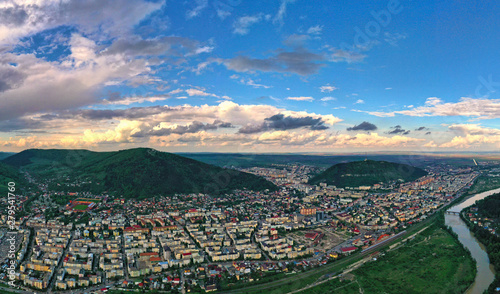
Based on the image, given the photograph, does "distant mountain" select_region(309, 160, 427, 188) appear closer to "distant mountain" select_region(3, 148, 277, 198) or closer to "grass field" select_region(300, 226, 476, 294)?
"distant mountain" select_region(3, 148, 277, 198)

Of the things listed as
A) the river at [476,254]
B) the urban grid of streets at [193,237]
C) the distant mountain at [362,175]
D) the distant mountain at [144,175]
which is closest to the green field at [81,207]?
the urban grid of streets at [193,237]

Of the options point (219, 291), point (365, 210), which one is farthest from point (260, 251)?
point (365, 210)

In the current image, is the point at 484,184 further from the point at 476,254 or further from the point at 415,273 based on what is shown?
the point at 415,273

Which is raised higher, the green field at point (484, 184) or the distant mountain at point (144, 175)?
the distant mountain at point (144, 175)

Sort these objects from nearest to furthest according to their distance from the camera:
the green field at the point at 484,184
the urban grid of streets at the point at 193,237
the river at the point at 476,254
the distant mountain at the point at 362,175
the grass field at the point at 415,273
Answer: the grass field at the point at 415,273 → the river at the point at 476,254 → the urban grid of streets at the point at 193,237 → the green field at the point at 484,184 → the distant mountain at the point at 362,175

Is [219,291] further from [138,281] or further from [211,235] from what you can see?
[211,235]

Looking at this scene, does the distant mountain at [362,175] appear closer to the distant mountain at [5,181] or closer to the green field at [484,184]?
the green field at [484,184]

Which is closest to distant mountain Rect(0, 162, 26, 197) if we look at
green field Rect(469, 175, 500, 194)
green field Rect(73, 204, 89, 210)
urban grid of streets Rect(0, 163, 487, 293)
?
urban grid of streets Rect(0, 163, 487, 293)
